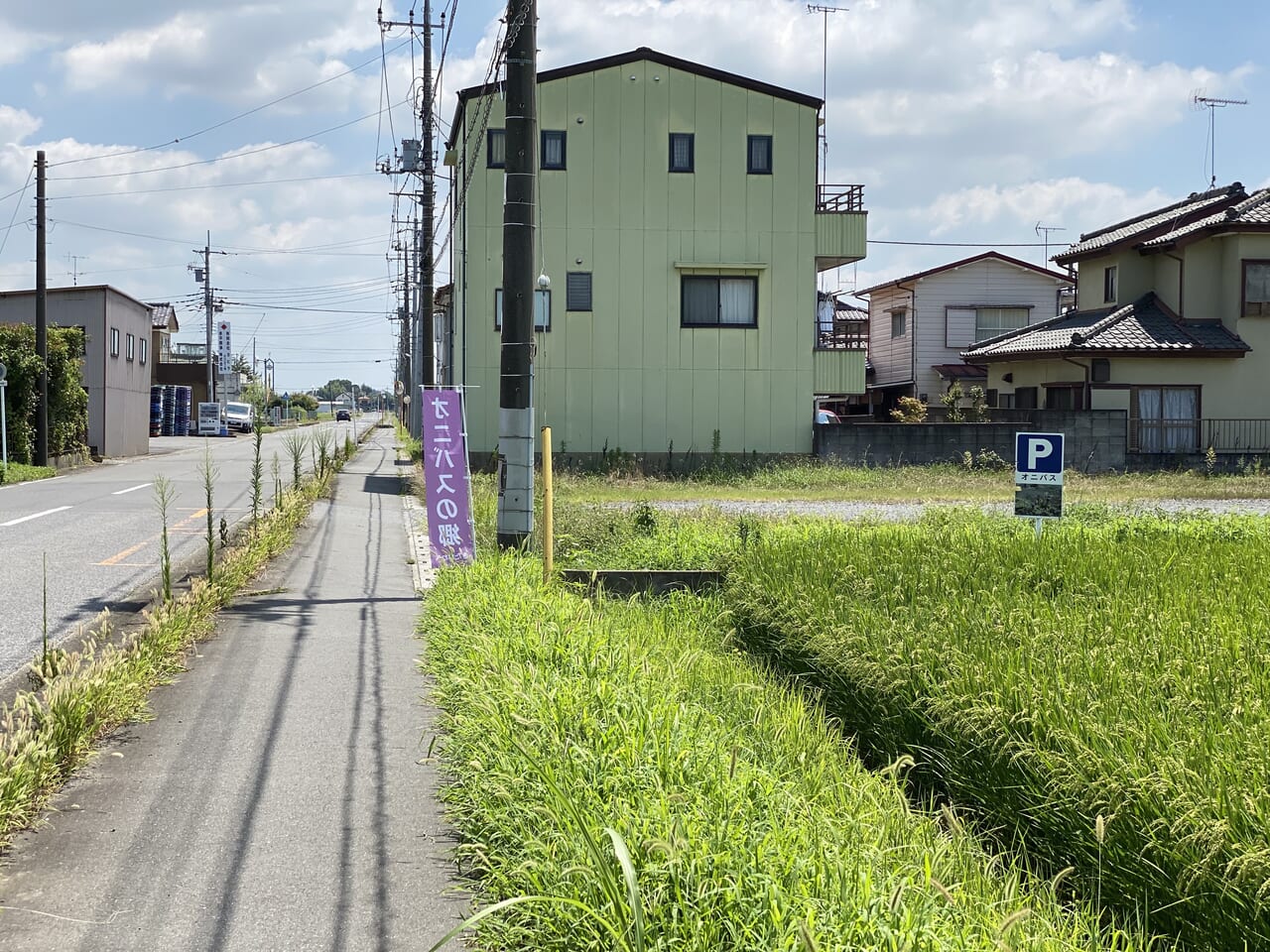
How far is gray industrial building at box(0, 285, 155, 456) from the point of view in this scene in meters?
37.9

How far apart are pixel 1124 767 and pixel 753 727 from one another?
6.17 feet

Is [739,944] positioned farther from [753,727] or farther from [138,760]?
[138,760]

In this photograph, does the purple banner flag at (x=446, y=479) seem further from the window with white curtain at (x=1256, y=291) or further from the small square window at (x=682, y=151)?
the window with white curtain at (x=1256, y=291)

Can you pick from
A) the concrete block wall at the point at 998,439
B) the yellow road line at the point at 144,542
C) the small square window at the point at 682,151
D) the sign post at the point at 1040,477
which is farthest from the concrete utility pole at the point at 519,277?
the concrete block wall at the point at 998,439

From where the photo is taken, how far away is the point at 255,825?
195 inches

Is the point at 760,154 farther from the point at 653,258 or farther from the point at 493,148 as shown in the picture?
the point at 493,148

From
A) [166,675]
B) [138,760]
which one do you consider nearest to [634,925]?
[138,760]

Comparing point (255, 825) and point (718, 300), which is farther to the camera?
point (718, 300)

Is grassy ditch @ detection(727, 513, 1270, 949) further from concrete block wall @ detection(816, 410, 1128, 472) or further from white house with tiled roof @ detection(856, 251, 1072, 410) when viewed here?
white house with tiled roof @ detection(856, 251, 1072, 410)

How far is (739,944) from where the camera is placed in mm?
2973

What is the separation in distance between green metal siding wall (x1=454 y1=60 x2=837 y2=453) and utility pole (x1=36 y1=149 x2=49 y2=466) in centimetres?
1113

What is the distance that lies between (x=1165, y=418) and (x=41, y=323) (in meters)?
28.8

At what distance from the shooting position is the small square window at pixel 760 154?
89.2 feet

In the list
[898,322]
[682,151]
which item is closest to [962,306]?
[898,322]
